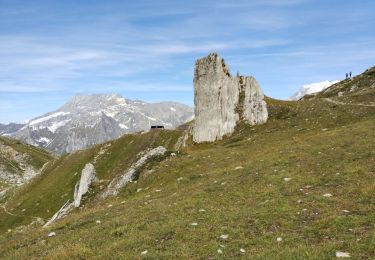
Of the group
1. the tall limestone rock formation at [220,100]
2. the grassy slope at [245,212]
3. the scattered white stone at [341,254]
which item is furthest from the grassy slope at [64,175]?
the scattered white stone at [341,254]

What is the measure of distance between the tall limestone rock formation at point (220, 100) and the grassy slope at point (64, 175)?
98.5ft

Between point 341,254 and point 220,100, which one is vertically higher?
point 220,100

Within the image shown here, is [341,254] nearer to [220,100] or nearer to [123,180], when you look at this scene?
[123,180]

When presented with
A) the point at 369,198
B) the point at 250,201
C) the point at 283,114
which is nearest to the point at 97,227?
the point at 250,201

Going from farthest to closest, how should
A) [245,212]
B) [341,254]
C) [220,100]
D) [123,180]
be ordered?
[220,100] < [123,180] < [245,212] < [341,254]

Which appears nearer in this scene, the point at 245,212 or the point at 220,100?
the point at 245,212

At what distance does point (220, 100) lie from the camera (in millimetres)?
67625

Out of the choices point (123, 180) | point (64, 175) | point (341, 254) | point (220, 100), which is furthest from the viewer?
point (64, 175)

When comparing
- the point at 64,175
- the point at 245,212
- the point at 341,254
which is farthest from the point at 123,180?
the point at 64,175

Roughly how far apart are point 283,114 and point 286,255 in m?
51.4

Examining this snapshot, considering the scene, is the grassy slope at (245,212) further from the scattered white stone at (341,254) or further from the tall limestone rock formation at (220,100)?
the tall limestone rock formation at (220,100)

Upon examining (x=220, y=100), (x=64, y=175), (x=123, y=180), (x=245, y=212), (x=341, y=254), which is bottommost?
(x=64, y=175)

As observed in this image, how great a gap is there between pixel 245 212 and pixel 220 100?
45.6m

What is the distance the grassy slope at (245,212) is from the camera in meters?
17.9
